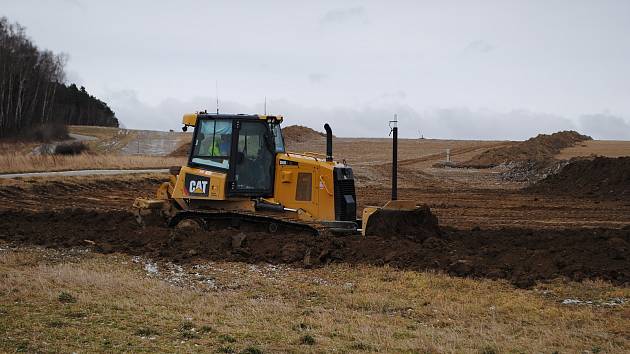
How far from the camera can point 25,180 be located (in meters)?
30.4

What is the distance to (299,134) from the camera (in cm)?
6806

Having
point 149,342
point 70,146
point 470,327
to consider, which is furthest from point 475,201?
point 70,146

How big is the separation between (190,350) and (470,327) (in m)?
3.61

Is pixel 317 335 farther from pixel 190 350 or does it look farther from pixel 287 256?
pixel 287 256

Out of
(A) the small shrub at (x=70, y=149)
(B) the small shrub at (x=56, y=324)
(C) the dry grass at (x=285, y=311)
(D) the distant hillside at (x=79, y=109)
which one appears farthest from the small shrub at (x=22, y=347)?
(D) the distant hillside at (x=79, y=109)

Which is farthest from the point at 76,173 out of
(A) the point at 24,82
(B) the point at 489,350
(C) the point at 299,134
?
(A) the point at 24,82

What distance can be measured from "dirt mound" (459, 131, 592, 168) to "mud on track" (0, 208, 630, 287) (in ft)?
87.0

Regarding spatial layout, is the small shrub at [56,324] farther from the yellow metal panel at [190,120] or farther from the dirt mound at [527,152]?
the dirt mound at [527,152]

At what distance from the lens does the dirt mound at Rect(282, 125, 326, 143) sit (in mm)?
66000

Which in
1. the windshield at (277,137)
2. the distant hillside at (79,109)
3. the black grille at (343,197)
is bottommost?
the black grille at (343,197)

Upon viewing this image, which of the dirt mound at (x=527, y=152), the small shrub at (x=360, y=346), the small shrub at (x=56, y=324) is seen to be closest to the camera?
the small shrub at (x=360, y=346)

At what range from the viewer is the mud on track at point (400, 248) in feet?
44.2

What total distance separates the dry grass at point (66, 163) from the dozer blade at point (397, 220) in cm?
2419

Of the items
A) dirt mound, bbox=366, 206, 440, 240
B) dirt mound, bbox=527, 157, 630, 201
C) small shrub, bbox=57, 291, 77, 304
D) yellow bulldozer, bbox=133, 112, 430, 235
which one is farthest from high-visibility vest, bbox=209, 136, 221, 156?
dirt mound, bbox=527, 157, 630, 201
